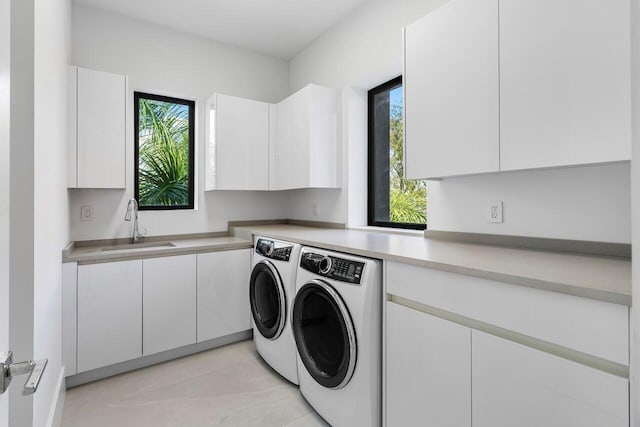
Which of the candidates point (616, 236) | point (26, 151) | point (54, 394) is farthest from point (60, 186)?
point (616, 236)

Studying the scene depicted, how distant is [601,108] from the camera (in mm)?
1098

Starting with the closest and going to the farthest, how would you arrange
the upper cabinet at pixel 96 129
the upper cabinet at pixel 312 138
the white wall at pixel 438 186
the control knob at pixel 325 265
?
the white wall at pixel 438 186 < the control knob at pixel 325 265 < the upper cabinet at pixel 96 129 < the upper cabinet at pixel 312 138

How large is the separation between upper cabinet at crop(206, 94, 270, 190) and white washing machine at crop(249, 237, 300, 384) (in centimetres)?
75

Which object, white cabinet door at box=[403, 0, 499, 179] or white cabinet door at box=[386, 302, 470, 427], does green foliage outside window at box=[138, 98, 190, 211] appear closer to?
white cabinet door at box=[403, 0, 499, 179]

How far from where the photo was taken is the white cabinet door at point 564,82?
107 centimetres

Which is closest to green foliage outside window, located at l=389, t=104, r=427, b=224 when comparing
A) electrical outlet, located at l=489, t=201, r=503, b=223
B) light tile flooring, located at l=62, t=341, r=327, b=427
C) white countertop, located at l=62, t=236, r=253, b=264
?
electrical outlet, located at l=489, t=201, r=503, b=223

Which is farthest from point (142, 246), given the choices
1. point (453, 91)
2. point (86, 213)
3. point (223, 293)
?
point (453, 91)

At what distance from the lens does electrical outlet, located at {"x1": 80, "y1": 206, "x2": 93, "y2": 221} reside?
2.44 metres

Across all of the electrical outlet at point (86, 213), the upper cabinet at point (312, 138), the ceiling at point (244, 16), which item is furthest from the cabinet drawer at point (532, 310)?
the electrical outlet at point (86, 213)

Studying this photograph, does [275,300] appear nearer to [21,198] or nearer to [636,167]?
[21,198]

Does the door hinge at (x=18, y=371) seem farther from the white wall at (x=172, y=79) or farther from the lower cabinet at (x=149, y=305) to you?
the white wall at (x=172, y=79)

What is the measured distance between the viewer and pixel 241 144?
287cm

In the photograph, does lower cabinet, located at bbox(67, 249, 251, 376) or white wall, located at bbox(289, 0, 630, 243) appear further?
lower cabinet, located at bbox(67, 249, 251, 376)

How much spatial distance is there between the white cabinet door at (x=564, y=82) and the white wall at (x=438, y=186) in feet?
0.95
